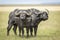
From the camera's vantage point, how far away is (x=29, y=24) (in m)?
4.71

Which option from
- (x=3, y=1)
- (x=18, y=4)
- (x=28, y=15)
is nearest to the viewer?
(x=28, y=15)

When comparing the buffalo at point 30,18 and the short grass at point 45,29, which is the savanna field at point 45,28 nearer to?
the short grass at point 45,29

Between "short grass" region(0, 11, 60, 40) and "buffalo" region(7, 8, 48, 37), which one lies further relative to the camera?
"short grass" region(0, 11, 60, 40)

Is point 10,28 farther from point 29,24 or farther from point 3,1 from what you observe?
point 3,1

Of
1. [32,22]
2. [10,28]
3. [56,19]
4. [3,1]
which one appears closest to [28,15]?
[32,22]

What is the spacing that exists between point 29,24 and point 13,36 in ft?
1.35

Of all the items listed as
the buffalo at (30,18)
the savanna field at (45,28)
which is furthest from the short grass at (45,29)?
the buffalo at (30,18)

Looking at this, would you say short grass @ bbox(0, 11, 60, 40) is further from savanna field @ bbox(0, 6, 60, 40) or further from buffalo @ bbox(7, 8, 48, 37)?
buffalo @ bbox(7, 8, 48, 37)

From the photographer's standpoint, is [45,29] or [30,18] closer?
[30,18]

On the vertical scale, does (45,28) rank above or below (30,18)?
below

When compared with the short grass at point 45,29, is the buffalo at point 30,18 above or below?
above

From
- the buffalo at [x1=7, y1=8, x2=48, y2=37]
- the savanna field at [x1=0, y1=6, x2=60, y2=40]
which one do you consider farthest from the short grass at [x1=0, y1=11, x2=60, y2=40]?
the buffalo at [x1=7, y1=8, x2=48, y2=37]

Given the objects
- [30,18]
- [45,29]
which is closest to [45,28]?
[45,29]

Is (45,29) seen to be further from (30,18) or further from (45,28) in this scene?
(30,18)
